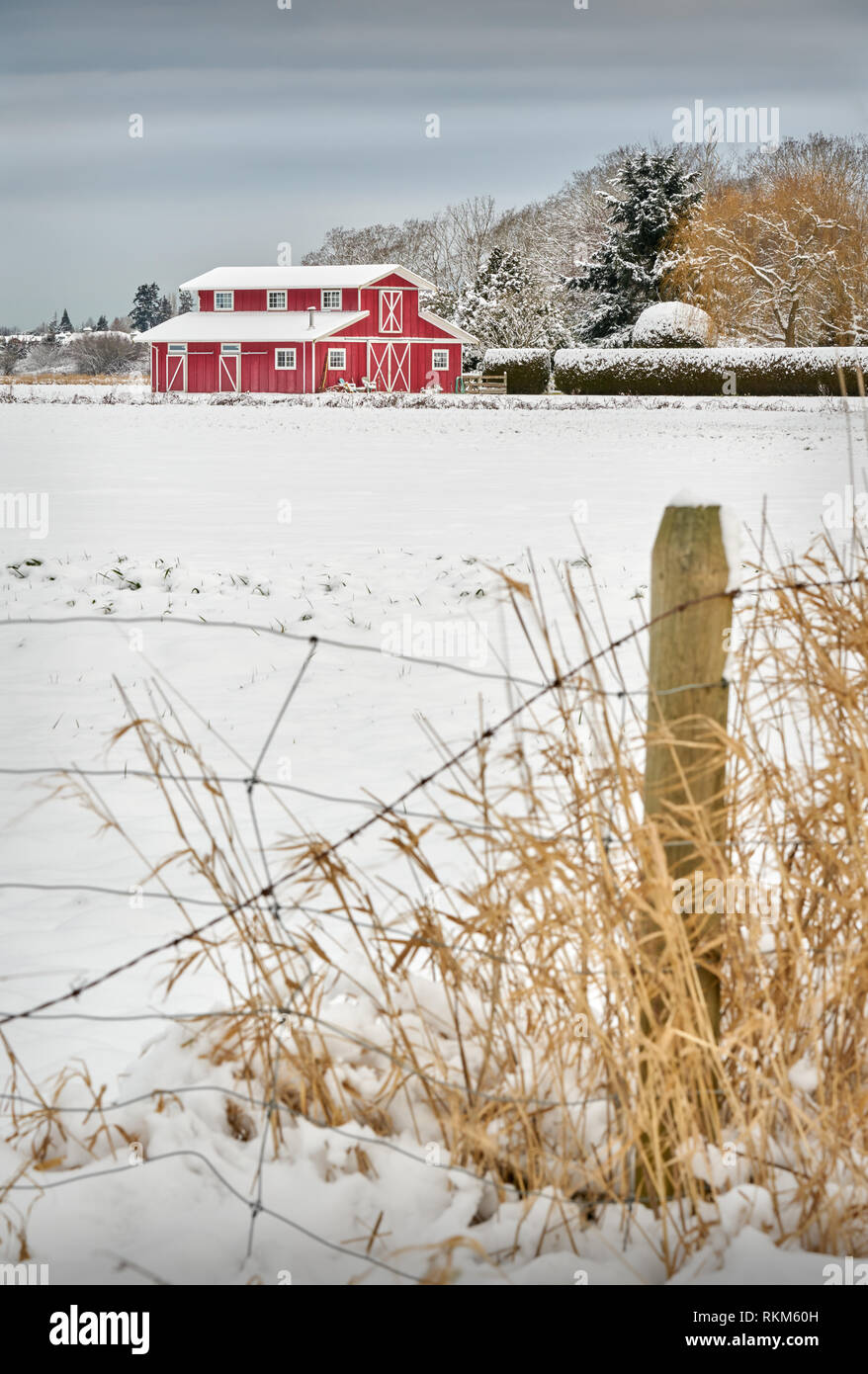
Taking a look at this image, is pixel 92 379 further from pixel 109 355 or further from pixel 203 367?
pixel 203 367

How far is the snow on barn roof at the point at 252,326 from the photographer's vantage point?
153 ft

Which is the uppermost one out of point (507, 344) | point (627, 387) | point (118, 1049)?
point (507, 344)

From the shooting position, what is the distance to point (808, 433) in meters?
23.1

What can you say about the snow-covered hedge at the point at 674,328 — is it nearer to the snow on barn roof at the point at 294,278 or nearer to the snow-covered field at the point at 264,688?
the snow on barn roof at the point at 294,278

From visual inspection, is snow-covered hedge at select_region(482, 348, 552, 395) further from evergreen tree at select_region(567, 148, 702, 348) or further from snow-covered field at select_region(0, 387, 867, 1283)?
snow-covered field at select_region(0, 387, 867, 1283)

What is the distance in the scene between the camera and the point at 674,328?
42.3m

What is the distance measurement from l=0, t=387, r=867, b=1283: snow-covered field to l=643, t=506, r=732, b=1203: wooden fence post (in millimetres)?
607

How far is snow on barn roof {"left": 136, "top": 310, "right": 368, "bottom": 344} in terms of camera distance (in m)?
46.7

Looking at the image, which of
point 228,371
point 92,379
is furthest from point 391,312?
point 92,379

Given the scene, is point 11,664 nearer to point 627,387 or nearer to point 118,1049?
point 118,1049

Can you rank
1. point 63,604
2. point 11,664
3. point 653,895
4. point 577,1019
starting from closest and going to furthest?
point 653,895, point 577,1019, point 11,664, point 63,604

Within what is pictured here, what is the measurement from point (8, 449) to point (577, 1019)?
1818 cm


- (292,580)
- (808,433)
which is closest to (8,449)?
(292,580)

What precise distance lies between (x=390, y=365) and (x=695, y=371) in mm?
14168
